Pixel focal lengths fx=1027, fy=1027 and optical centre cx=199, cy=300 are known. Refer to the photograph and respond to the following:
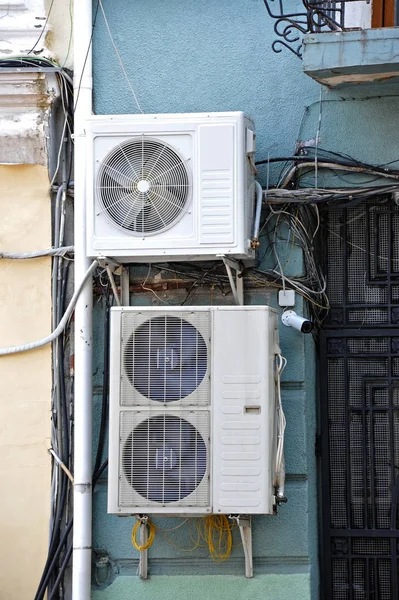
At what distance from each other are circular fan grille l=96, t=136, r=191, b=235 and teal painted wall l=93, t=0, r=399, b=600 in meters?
0.69

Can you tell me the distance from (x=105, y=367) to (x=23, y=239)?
2.87 ft

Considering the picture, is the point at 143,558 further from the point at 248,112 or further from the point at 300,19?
the point at 300,19

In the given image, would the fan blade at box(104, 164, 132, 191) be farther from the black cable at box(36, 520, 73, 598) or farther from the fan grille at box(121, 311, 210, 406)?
the black cable at box(36, 520, 73, 598)

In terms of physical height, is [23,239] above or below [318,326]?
above

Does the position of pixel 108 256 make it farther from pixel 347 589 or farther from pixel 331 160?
pixel 347 589

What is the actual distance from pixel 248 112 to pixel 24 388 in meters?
2.01

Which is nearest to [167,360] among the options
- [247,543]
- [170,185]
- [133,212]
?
[133,212]

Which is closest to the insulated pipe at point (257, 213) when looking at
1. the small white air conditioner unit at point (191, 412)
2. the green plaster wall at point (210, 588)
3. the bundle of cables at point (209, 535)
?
the small white air conditioner unit at point (191, 412)

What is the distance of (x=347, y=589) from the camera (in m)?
5.71

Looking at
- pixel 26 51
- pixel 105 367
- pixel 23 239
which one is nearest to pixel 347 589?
pixel 105 367

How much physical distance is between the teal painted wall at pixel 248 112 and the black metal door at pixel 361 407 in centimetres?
14

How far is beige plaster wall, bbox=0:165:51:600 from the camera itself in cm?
565

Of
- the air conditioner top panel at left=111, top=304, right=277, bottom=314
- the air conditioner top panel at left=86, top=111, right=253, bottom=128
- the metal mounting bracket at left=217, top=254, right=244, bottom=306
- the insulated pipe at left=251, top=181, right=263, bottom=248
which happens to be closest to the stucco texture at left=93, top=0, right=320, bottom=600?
the metal mounting bracket at left=217, top=254, right=244, bottom=306

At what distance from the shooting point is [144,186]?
5.23 m
